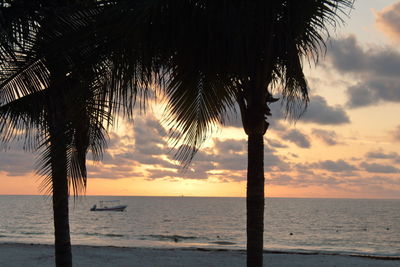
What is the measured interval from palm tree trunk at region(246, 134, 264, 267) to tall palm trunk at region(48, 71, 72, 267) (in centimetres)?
239

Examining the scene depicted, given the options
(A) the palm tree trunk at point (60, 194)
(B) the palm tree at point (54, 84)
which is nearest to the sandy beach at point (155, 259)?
(A) the palm tree trunk at point (60, 194)

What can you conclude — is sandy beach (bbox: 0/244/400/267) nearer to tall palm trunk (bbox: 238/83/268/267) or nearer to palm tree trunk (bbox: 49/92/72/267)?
palm tree trunk (bbox: 49/92/72/267)

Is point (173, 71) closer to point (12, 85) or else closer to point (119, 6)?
point (119, 6)

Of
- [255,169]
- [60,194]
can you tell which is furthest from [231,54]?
[60,194]

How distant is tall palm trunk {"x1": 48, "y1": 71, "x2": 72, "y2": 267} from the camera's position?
537cm

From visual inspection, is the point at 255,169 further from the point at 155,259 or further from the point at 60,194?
the point at 155,259

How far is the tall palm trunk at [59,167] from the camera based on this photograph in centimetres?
537

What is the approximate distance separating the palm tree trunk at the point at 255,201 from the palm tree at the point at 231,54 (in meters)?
0.01

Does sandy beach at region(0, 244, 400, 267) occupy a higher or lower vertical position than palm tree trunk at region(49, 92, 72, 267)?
lower

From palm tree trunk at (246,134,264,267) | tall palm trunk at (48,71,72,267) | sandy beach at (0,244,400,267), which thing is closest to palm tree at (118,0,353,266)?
palm tree trunk at (246,134,264,267)

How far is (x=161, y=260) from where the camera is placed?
2175 centimetres

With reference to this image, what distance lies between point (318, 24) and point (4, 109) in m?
5.32

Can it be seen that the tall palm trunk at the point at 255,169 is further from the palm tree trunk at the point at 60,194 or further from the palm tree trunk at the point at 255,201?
the palm tree trunk at the point at 60,194

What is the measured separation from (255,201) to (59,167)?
2.50 m
